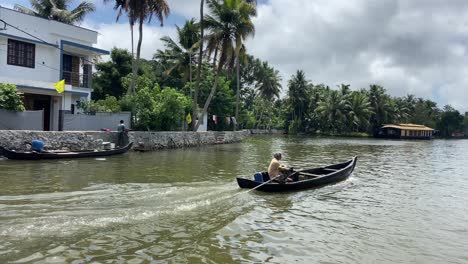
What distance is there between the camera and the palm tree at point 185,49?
42.8m

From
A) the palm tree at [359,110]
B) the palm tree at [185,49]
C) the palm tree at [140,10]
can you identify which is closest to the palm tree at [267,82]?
the palm tree at [359,110]

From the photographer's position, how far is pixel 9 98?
1970cm

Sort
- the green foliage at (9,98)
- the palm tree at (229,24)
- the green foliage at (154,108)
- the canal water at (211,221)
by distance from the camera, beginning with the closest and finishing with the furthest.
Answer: the canal water at (211,221) < the green foliage at (9,98) < the green foliage at (154,108) < the palm tree at (229,24)

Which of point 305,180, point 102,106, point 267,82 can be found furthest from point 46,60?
point 267,82

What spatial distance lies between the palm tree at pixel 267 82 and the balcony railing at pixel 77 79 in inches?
2085

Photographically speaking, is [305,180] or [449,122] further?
[449,122]

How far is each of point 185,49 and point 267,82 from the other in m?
38.5

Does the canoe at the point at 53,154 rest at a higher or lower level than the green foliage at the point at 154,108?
lower

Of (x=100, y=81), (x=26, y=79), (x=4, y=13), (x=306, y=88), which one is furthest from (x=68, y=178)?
(x=306, y=88)

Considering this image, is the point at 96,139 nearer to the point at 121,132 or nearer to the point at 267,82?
the point at 121,132

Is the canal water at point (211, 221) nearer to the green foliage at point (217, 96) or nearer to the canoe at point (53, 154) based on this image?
the canoe at point (53, 154)

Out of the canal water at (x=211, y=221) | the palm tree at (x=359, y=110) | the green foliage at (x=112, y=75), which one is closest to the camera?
the canal water at (x=211, y=221)

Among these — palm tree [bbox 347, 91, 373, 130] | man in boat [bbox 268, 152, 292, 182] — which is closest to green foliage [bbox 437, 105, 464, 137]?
palm tree [bbox 347, 91, 373, 130]

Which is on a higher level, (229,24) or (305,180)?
(229,24)
